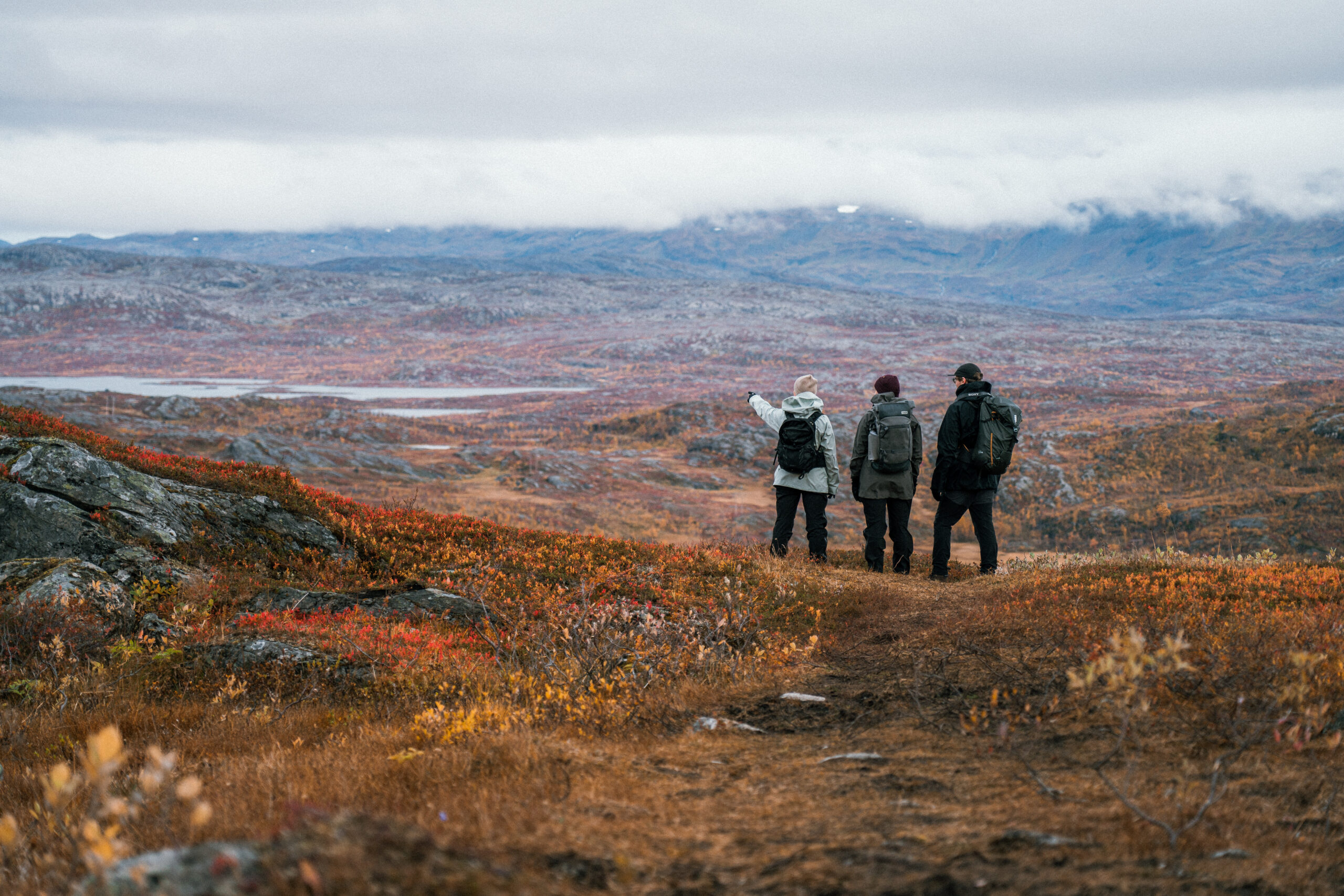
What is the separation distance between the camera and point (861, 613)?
783 cm

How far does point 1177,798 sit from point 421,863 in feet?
9.02

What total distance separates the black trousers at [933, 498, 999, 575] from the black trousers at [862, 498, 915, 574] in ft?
1.18

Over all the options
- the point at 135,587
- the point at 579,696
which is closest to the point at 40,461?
the point at 135,587

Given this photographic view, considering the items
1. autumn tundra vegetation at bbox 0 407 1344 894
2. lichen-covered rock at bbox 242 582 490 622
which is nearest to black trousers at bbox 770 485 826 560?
autumn tundra vegetation at bbox 0 407 1344 894

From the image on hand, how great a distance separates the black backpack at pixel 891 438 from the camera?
988cm

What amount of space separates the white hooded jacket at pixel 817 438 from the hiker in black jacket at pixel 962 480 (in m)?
1.25

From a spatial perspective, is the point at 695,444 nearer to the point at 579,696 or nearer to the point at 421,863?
the point at 579,696

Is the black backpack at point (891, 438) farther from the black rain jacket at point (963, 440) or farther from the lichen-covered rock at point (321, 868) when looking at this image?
the lichen-covered rock at point (321, 868)

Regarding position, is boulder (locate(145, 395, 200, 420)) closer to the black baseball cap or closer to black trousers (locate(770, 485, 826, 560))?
black trousers (locate(770, 485, 826, 560))

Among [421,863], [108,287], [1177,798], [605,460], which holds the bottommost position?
[605,460]

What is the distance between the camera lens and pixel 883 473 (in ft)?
33.2

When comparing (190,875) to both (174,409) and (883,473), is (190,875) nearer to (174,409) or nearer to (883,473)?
(883,473)

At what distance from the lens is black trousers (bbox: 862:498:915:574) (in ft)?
33.7

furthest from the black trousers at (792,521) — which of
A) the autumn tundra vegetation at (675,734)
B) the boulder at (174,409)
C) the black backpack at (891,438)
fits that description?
the boulder at (174,409)
